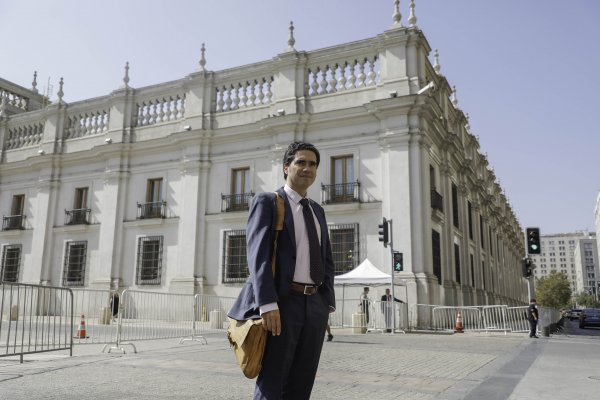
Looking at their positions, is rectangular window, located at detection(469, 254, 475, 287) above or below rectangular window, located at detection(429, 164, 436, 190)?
below

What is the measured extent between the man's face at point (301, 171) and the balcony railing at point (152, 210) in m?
21.4

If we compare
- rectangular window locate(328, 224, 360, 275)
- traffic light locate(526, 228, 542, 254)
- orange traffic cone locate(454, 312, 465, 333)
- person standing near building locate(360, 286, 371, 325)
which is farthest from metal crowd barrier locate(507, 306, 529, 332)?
rectangular window locate(328, 224, 360, 275)

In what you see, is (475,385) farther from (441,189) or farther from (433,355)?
(441,189)

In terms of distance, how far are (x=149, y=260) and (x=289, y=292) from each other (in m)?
22.3

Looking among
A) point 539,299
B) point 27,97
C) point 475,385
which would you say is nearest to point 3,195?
point 27,97

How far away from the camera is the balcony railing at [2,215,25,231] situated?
2773 centimetres

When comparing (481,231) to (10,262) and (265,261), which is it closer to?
(10,262)

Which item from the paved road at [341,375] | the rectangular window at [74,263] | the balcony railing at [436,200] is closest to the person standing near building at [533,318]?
the paved road at [341,375]

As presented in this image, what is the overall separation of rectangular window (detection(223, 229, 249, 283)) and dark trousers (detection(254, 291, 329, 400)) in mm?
18946

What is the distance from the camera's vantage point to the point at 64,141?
27.6 m

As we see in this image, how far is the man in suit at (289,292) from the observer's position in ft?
9.31

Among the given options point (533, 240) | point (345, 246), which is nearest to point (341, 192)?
point (345, 246)

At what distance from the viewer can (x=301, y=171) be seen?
3283 millimetres

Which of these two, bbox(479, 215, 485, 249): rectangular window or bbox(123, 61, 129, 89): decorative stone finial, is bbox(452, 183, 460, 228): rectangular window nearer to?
bbox(479, 215, 485, 249): rectangular window
